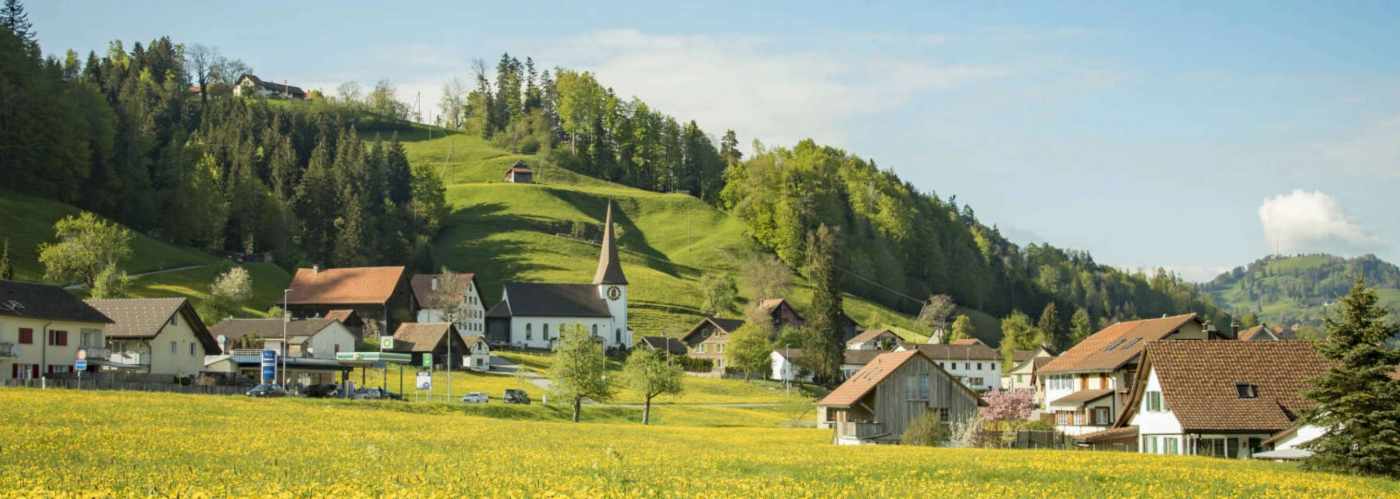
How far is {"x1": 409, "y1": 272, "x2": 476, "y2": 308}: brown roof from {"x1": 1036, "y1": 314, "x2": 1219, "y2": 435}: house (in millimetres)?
76527

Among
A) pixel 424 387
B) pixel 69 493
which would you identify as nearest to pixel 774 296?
pixel 424 387

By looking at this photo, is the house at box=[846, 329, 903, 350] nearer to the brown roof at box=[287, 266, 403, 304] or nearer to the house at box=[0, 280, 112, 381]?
the brown roof at box=[287, 266, 403, 304]

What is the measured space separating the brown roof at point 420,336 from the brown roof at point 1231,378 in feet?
→ 233

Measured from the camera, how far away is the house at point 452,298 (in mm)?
145250

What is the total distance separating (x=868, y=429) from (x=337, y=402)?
27326 mm

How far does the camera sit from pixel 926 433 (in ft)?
207

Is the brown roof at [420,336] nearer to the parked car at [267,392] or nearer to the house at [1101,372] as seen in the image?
the parked car at [267,392]

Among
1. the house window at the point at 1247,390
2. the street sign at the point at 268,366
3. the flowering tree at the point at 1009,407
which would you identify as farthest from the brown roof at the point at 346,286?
the house window at the point at 1247,390

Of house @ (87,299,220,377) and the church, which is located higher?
the church

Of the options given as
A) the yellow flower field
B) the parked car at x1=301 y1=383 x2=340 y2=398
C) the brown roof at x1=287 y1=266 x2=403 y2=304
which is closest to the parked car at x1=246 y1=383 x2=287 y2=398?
the parked car at x1=301 y1=383 x2=340 y2=398

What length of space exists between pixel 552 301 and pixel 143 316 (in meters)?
75.1

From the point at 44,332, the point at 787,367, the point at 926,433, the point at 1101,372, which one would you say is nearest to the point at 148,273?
the point at 44,332

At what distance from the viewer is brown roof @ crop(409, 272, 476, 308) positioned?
478 feet

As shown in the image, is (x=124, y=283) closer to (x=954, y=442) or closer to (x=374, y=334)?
(x=374, y=334)
